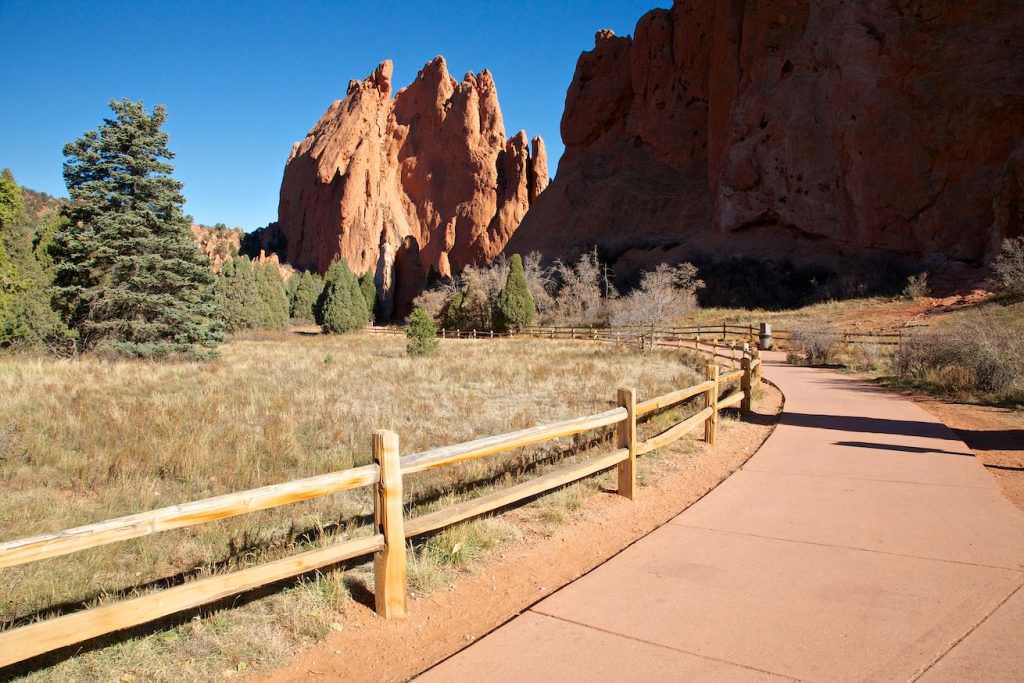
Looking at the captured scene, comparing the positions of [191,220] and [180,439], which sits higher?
[191,220]

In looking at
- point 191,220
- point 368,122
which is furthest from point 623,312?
point 368,122

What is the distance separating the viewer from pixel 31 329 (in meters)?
22.4

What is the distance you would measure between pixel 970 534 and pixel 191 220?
2446 centimetres

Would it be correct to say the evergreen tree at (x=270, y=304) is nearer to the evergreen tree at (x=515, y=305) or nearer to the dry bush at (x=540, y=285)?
the evergreen tree at (x=515, y=305)

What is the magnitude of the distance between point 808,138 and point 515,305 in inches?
1000

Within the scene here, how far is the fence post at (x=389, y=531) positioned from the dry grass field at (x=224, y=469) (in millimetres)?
359

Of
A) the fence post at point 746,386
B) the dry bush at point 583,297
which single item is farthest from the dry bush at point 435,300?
the fence post at point 746,386

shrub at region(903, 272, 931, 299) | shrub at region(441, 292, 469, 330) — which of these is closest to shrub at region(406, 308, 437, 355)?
shrub at region(441, 292, 469, 330)

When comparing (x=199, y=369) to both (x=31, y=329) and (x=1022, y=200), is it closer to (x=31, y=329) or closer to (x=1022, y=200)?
(x=31, y=329)

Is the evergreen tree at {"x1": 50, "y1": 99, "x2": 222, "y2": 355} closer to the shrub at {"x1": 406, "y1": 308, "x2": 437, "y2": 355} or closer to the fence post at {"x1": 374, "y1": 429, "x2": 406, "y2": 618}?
the shrub at {"x1": 406, "y1": 308, "x2": 437, "y2": 355}

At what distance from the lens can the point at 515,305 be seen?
45.0 meters

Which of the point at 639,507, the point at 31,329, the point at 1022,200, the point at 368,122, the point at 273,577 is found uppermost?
the point at 368,122

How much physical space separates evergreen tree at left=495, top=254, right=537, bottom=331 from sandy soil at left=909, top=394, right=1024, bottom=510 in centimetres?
3331

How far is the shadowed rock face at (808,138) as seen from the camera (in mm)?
38125
